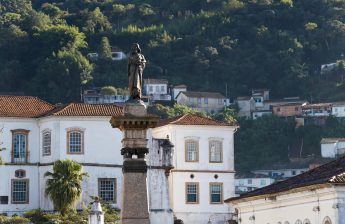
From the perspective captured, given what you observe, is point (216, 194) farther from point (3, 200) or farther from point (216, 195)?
point (3, 200)

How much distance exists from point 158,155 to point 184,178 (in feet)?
16.7

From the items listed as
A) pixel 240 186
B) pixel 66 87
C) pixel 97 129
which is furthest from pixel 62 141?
pixel 66 87

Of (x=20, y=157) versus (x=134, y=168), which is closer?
(x=134, y=168)

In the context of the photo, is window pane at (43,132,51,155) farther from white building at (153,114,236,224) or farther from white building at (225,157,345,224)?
white building at (225,157,345,224)

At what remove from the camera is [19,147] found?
3629 inches

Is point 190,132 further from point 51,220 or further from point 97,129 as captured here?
point 51,220

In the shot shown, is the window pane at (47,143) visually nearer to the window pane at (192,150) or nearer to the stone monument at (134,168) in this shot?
the window pane at (192,150)

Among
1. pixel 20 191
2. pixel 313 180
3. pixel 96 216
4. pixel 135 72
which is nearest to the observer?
pixel 135 72

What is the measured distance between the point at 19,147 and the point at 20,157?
619mm

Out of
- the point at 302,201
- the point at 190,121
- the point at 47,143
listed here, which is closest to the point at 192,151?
the point at 190,121

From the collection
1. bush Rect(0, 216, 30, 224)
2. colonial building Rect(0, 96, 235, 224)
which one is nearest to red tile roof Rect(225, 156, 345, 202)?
bush Rect(0, 216, 30, 224)

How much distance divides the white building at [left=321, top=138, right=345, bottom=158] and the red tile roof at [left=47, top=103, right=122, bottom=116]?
75221mm

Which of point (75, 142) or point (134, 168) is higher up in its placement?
point (75, 142)

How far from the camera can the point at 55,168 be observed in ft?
289
